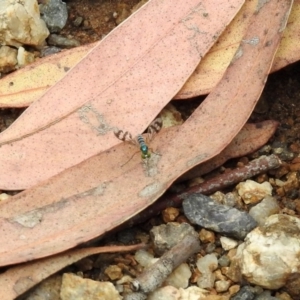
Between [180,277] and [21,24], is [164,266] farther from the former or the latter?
[21,24]

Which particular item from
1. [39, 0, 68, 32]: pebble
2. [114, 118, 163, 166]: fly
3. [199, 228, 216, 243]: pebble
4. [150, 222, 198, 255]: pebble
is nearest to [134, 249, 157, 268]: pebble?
[150, 222, 198, 255]: pebble

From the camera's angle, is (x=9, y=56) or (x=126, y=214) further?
(x=9, y=56)

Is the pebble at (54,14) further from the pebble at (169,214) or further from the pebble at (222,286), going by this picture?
the pebble at (222,286)

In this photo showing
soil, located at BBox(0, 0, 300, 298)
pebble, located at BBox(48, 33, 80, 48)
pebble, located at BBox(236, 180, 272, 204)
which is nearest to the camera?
pebble, located at BBox(236, 180, 272, 204)

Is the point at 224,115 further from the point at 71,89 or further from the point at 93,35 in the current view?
the point at 93,35

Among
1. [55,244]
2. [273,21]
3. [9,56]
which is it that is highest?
[273,21]

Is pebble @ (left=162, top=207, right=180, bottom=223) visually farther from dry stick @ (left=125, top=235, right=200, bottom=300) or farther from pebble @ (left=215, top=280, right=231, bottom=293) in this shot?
pebble @ (left=215, top=280, right=231, bottom=293)

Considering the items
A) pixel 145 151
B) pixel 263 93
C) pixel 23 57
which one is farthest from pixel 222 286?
pixel 23 57

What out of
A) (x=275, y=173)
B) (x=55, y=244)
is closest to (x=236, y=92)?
(x=275, y=173)
